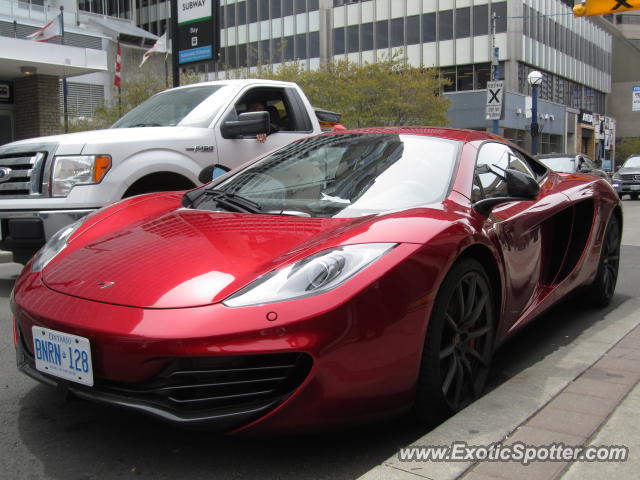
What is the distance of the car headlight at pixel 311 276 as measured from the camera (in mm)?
2301

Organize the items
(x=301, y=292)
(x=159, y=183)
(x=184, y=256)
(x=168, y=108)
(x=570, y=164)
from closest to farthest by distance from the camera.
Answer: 1. (x=301, y=292)
2. (x=184, y=256)
3. (x=159, y=183)
4. (x=168, y=108)
5. (x=570, y=164)

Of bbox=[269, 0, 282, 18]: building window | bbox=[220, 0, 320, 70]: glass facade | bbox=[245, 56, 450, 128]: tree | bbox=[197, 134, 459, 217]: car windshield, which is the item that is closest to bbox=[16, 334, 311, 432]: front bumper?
bbox=[197, 134, 459, 217]: car windshield

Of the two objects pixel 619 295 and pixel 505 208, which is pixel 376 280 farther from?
pixel 619 295

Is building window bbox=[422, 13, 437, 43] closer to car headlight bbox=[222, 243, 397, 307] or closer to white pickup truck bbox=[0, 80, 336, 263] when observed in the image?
white pickup truck bbox=[0, 80, 336, 263]

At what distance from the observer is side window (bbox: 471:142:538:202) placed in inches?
133

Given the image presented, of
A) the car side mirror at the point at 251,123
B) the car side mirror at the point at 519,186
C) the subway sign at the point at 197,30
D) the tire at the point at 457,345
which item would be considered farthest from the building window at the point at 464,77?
the tire at the point at 457,345

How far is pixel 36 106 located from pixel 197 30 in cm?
524

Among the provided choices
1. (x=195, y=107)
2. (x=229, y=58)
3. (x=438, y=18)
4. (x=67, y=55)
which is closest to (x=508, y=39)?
(x=438, y=18)

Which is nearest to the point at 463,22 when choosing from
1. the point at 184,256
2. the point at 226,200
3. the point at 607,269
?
the point at 607,269

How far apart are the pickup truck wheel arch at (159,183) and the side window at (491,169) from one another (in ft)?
9.95

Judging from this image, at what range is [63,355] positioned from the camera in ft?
7.88

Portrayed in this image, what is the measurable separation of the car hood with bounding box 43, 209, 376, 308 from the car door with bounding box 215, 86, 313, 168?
10.5ft

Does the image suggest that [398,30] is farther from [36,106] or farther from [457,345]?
[457,345]

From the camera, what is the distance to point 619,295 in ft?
18.5
